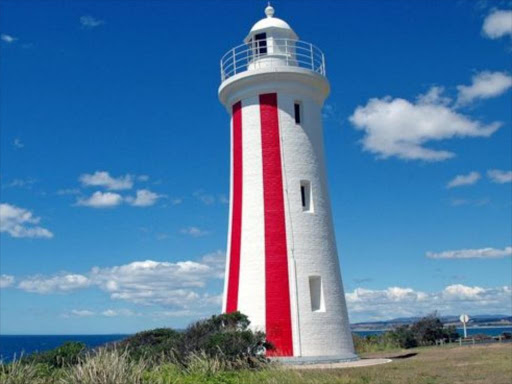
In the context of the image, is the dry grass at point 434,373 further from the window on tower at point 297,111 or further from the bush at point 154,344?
the window on tower at point 297,111

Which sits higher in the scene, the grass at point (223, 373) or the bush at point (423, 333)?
the bush at point (423, 333)

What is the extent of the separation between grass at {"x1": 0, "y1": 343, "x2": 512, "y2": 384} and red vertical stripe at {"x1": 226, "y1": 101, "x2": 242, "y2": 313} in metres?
5.19

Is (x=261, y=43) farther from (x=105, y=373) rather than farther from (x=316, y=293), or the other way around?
(x=105, y=373)

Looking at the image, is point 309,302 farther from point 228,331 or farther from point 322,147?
point 322,147

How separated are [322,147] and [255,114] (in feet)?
10.0

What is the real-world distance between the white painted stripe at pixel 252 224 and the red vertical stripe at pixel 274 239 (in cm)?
19

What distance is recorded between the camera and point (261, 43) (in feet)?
73.8

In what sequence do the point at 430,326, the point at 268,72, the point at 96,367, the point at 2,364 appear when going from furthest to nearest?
the point at 430,326, the point at 268,72, the point at 2,364, the point at 96,367

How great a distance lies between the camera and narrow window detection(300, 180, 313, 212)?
21172mm

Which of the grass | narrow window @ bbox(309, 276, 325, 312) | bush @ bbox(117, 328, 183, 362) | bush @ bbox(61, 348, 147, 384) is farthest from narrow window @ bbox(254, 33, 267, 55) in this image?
bush @ bbox(61, 348, 147, 384)

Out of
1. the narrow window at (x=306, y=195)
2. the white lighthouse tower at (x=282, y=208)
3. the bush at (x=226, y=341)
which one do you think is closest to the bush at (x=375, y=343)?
the white lighthouse tower at (x=282, y=208)

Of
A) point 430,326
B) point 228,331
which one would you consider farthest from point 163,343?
point 430,326

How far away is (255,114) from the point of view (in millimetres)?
21594

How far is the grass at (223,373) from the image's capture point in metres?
11.0
